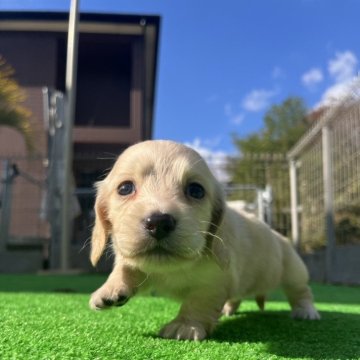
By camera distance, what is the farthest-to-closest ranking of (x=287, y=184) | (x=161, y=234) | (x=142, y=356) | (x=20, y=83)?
(x=20, y=83), (x=287, y=184), (x=161, y=234), (x=142, y=356)

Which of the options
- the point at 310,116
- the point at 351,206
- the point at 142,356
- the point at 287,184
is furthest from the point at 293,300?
the point at 310,116

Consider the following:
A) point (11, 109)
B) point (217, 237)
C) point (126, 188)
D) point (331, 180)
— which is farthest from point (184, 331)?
point (11, 109)

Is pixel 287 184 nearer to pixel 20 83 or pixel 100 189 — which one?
pixel 20 83

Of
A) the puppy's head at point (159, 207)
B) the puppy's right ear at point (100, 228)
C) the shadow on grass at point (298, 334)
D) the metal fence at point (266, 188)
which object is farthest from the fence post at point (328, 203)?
the puppy's right ear at point (100, 228)

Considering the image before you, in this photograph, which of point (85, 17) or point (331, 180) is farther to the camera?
point (85, 17)

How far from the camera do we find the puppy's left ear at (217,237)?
89.0 inches

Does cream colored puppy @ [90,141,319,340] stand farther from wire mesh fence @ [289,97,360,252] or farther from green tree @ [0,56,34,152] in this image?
green tree @ [0,56,34,152]

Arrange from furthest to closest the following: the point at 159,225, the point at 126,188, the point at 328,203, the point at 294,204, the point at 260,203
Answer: the point at 294,204 < the point at 260,203 < the point at 328,203 < the point at 126,188 < the point at 159,225

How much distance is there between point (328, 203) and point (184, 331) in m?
6.52

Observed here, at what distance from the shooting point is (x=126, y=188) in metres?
2.24

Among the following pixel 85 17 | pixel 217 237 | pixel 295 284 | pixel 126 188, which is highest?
pixel 85 17

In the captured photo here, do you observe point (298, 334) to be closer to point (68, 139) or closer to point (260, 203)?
point (68, 139)

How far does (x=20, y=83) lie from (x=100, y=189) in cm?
1193

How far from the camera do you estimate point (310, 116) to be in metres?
25.8
